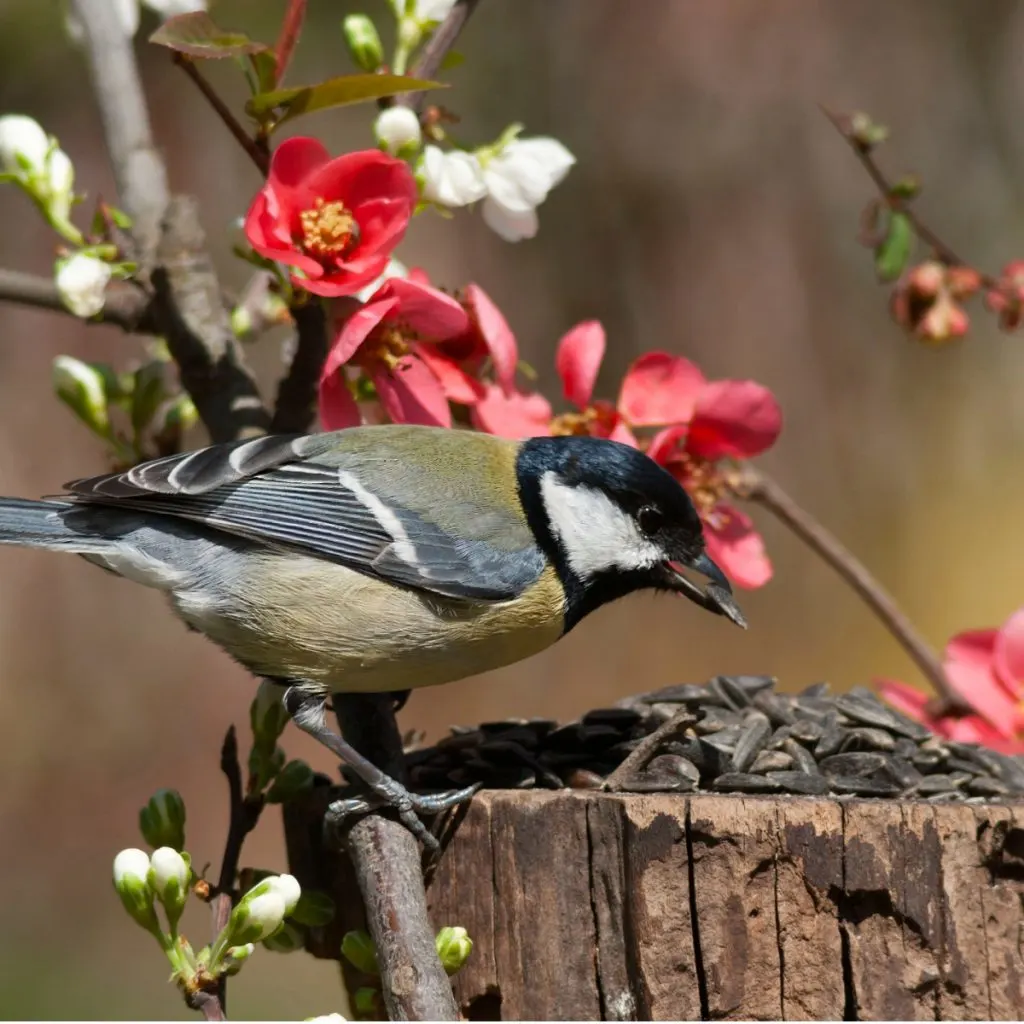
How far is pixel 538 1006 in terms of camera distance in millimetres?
1605

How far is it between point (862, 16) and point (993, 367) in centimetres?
132

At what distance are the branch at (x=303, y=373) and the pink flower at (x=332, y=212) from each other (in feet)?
0.31

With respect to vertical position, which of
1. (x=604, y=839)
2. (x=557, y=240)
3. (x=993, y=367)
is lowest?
(x=604, y=839)

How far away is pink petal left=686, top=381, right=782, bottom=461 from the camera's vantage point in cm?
190

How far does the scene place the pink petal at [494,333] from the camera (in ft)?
6.15

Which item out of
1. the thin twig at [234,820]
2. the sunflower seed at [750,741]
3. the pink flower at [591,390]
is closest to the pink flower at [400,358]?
the pink flower at [591,390]

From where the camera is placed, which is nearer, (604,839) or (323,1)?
(604,839)

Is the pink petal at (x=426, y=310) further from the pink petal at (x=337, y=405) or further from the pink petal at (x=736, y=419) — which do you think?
the pink petal at (x=736, y=419)

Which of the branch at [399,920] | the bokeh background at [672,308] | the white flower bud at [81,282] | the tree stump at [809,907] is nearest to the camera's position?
the branch at [399,920]

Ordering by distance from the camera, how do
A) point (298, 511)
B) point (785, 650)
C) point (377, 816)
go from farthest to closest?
point (785, 650), point (298, 511), point (377, 816)

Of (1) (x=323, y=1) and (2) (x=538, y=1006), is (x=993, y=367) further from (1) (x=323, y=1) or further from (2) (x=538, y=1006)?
(2) (x=538, y=1006)

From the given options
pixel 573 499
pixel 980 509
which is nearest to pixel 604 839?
pixel 573 499

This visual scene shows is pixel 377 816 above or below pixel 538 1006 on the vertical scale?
above

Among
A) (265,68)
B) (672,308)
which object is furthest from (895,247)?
(672,308)
